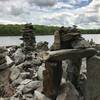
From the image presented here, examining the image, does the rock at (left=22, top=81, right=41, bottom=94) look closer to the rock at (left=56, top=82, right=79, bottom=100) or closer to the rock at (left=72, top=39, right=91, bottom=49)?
the rock at (left=56, top=82, right=79, bottom=100)

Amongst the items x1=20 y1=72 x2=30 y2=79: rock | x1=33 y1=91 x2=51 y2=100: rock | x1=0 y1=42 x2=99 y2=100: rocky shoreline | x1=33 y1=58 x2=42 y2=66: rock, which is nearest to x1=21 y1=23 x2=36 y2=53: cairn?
x1=0 y1=42 x2=99 y2=100: rocky shoreline

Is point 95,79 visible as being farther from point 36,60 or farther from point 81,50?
point 36,60

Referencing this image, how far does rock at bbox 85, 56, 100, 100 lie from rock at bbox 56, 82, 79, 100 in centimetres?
53

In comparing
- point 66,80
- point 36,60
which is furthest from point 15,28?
point 66,80

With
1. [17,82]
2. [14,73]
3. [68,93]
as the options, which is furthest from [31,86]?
[14,73]

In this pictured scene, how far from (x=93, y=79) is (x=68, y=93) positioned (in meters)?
1.16

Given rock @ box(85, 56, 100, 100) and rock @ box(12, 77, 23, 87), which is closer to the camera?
rock @ box(85, 56, 100, 100)

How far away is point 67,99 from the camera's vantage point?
50.2 feet

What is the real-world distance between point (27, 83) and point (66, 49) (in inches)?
188

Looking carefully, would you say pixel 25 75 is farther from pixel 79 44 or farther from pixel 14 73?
pixel 79 44

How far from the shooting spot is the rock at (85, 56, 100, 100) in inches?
605

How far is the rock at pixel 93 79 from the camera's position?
15367 millimetres

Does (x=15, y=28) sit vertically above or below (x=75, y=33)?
below

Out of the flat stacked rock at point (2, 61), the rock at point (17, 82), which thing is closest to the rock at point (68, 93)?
the rock at point (17, 82)
